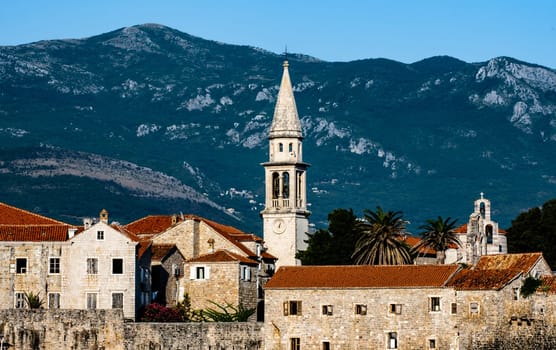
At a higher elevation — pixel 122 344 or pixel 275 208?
pixel 275 208

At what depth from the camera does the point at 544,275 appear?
90875 mm

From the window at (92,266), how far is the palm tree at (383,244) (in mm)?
20197

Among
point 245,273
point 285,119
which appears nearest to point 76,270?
point 245,273

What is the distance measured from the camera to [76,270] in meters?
99.6

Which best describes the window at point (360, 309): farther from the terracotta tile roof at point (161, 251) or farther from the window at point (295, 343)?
the terracotta tile roof at point (161, 251)

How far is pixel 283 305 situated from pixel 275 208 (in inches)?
1111

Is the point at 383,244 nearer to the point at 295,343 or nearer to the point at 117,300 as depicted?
the point at 295,343

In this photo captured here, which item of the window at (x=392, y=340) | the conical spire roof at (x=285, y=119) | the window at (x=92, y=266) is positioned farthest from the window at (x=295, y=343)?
the conical spire roof at (x=285, y=119)

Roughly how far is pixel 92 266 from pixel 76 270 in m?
1.21

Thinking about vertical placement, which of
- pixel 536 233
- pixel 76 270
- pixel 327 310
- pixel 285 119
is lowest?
pixel 327 310

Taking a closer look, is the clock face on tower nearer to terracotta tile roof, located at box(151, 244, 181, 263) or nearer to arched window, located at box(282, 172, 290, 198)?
arched window, located at box(282, 172, 290, 198)

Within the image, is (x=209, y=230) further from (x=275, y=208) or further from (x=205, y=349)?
(x=205, y=349)

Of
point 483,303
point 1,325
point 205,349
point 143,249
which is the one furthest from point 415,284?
point 1,325

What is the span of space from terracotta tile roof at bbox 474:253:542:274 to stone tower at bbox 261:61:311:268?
27.9 metres
